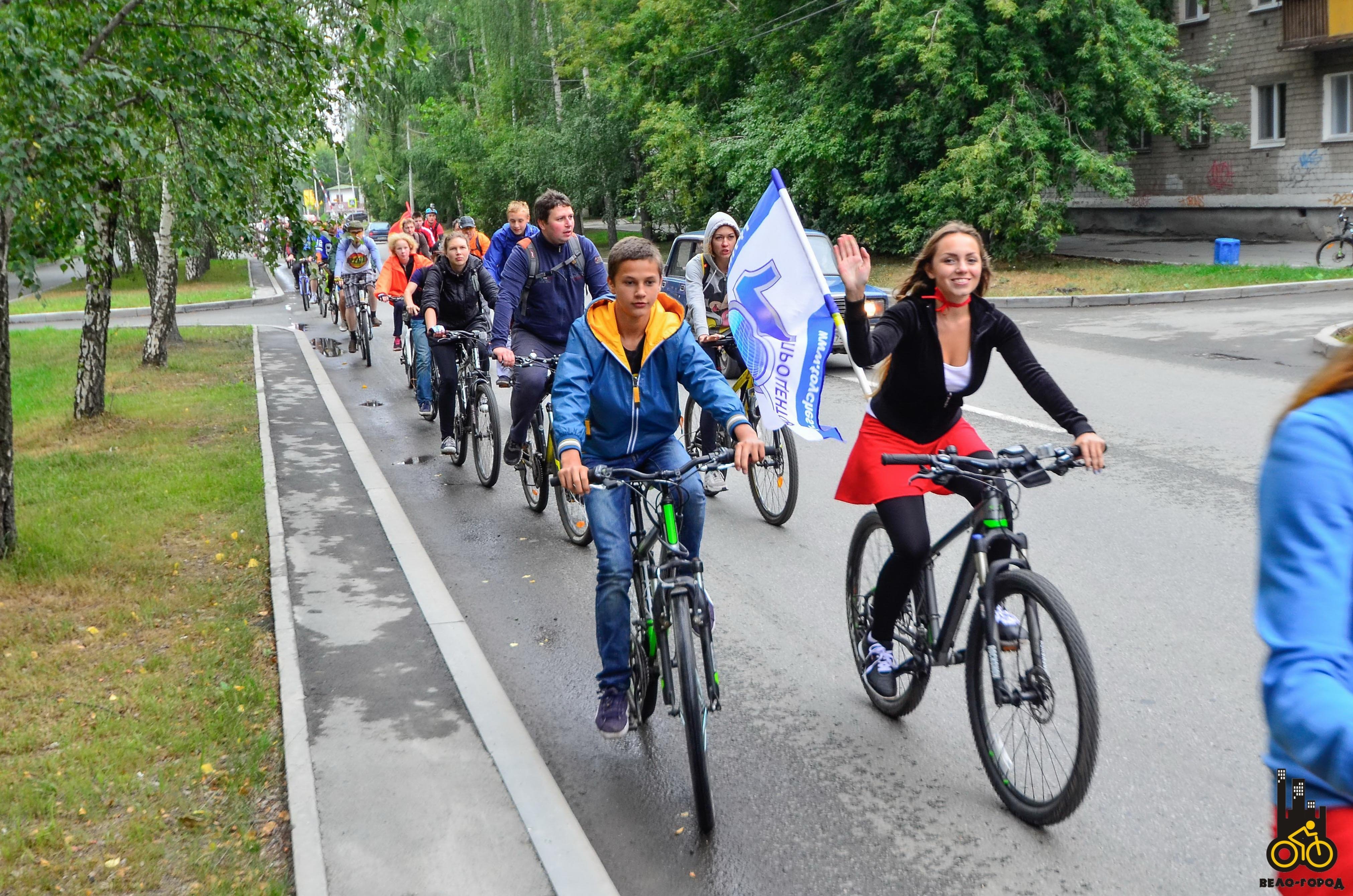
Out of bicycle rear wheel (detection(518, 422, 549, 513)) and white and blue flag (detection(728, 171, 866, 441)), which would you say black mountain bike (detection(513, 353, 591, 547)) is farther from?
white and blue flag (detection(728, 171, 866, 441))

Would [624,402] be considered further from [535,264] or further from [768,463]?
[535,264]

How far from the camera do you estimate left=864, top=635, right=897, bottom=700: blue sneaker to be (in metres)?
4.68

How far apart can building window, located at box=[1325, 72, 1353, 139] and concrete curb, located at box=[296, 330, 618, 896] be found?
27.3 metres

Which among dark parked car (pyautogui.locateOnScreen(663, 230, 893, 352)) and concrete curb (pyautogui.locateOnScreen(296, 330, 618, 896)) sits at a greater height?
dark parked car (pyautogui.locateOnScreen(663, 230, 893, 352))

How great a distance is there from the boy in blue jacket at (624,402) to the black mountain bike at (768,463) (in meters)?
2.86

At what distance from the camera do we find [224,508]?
839 centimetres

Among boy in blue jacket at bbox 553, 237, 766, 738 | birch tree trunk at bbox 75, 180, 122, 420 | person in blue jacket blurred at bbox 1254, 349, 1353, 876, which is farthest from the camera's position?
birch tree trunk at bbox 75, 180, 122, 420

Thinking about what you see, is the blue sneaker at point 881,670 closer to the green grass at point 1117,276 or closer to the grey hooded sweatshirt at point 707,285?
the grey hooded sweatshirt at point 707,285

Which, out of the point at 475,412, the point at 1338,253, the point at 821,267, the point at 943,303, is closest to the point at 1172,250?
the point at 1338,253

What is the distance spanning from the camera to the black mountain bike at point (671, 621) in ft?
12.8

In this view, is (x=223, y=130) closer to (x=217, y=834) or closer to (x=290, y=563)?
(x=290, y=563)

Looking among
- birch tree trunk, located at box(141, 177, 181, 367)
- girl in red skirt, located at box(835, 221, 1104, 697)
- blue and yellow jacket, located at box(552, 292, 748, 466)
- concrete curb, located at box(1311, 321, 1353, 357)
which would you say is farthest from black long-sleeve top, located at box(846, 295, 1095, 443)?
birch tree trunk, located at box(141, 177, 181, 367)

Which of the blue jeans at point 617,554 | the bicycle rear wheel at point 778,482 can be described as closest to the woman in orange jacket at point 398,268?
the bicycle rear wheel at point 778,482

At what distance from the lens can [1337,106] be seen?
28516 mm
